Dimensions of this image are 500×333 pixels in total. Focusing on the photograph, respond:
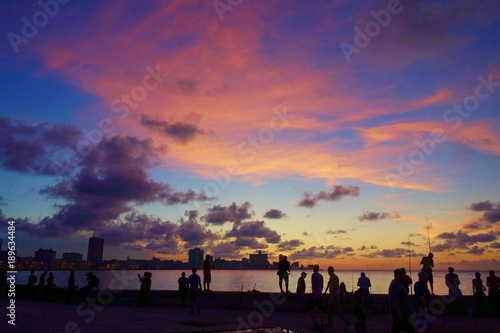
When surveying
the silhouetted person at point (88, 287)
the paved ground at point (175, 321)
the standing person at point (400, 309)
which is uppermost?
the standing person at point (400, 309)

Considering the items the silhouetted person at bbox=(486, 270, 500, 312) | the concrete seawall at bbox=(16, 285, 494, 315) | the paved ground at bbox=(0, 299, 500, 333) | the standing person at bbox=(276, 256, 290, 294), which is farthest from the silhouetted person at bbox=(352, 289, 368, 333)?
the silhouetted person at bbox=(486, 270, 500, 312)

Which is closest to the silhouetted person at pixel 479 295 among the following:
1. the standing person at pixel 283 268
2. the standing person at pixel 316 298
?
the standing person at pixel 316 298

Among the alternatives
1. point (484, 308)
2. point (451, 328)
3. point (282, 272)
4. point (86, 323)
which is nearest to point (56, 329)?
point (86, 323)

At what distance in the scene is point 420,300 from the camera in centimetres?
1009

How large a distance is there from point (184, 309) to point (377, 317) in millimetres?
9315

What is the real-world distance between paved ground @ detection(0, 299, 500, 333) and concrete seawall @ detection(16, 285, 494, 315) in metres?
0.73

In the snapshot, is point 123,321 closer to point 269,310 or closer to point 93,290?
point 269,310

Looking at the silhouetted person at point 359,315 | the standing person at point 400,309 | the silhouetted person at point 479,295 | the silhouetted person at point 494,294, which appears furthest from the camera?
the silhouetted person at point 479,295

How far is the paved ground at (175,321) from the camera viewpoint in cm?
1257

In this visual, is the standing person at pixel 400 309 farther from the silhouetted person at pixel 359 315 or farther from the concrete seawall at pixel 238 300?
the concrete seawall at pixel 238 300

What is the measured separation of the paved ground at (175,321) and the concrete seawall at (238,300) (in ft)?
2.40

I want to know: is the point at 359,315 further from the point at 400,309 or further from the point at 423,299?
the point at 400,309

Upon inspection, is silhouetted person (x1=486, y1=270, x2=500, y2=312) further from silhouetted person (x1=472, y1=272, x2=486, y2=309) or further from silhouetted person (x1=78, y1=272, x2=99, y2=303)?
silhouetted person (x1=78, y1=272, x2=99, y2=303)

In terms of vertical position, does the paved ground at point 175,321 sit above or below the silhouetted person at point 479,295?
below
